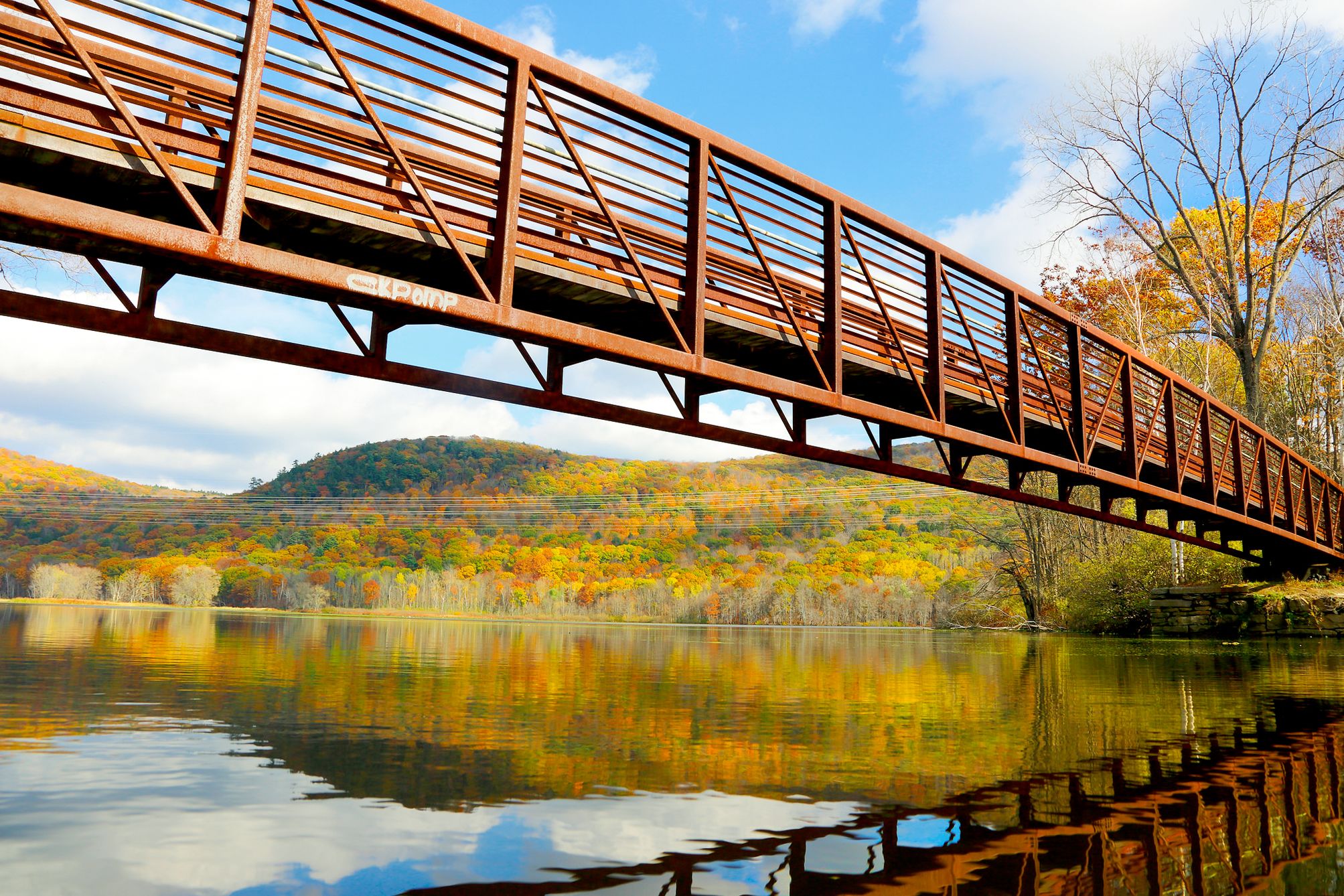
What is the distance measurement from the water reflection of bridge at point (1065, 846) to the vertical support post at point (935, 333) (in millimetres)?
6193

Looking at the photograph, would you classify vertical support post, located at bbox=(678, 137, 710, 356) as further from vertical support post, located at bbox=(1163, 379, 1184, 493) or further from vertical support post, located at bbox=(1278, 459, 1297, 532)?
vertical support post, located at bbox=(1278, 459, 1297, 532)

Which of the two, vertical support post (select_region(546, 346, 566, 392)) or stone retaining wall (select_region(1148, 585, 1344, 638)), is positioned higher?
vertical support post (select_region(546, 346, 566, 392))

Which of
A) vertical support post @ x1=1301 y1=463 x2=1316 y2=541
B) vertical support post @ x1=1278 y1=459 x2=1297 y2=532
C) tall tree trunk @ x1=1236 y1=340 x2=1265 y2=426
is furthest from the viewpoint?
tall tree trunk @ x1=1236 y1=340 x2=1265 y2=426

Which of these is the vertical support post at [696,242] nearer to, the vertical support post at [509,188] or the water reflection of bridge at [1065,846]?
the vertical support post at [509,188]

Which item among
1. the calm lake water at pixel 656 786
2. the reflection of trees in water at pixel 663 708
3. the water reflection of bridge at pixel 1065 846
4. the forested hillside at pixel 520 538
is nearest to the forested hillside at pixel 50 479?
the forested hillside at pixel 520 538

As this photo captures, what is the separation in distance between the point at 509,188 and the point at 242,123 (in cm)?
223

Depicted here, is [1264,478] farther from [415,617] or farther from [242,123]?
[415,617]

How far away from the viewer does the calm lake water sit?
4348mm

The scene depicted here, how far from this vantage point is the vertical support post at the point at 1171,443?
1867cm

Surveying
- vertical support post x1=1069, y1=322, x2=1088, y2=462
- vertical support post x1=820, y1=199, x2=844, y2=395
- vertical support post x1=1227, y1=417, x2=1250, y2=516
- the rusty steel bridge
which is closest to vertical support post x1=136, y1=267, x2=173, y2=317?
the rusty steel bridge

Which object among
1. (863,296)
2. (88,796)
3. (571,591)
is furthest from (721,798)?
(571,591)

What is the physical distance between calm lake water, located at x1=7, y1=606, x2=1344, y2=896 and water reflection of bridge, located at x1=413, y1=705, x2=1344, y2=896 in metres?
0.02

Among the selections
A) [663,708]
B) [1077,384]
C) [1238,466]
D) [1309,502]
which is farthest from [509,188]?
[1309,502]

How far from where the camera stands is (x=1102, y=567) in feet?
113
